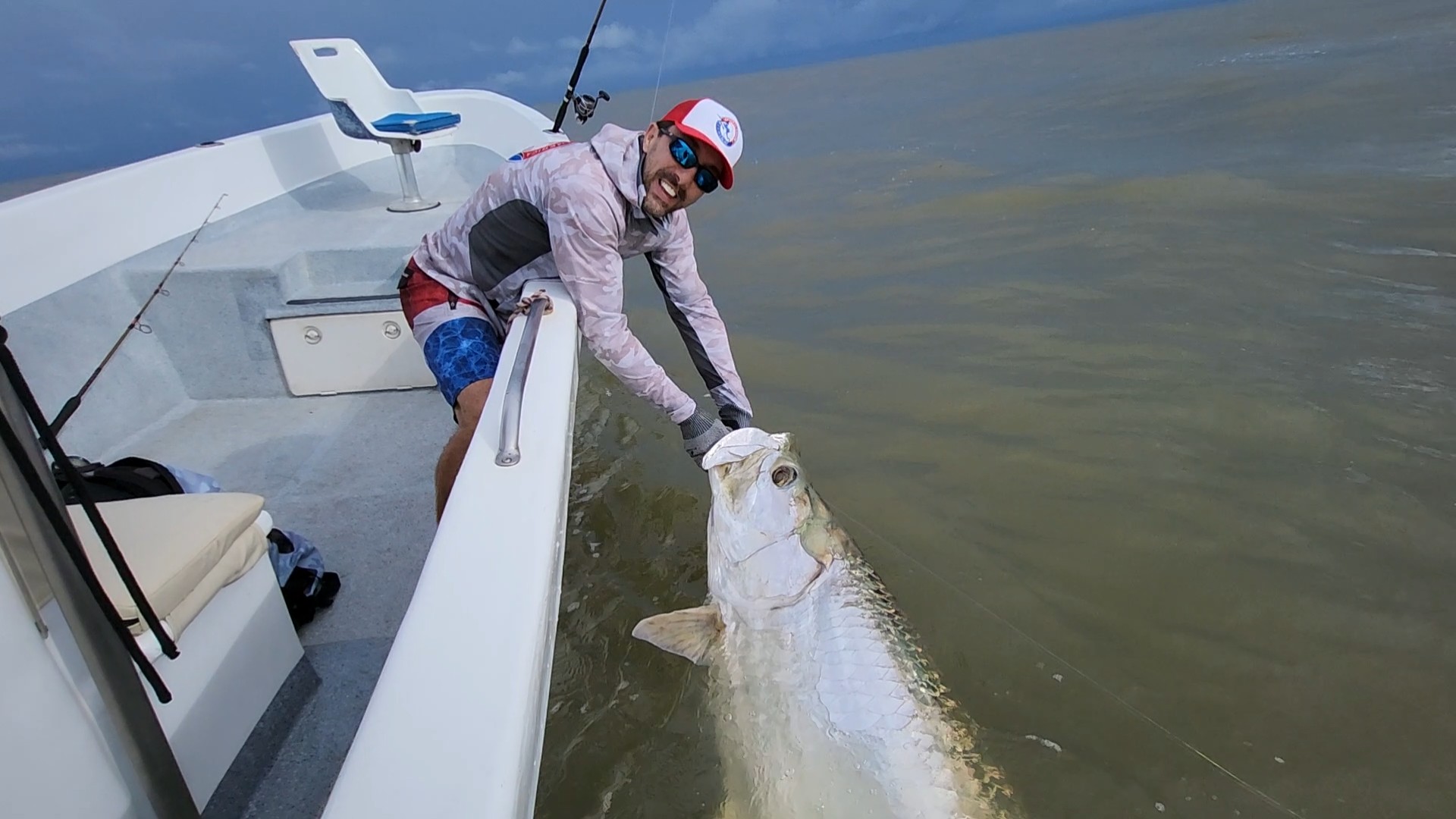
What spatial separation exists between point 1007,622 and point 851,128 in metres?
15.6

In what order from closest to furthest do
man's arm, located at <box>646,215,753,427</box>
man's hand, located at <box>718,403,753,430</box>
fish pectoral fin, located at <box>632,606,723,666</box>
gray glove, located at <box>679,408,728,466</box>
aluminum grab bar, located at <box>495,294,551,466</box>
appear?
aluminum grab bar, located at <box>495,294,551,466</box> < fish pectoral fin, located at <box>632,606,723,666</box> < gray glove, located at <box>679,408,728,466</box> < man's arm, located at <box>646,215,753,427</box> < man's hand, located at <box>718,403,753,430</box>

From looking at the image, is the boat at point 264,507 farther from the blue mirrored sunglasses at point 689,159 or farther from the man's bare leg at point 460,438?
the blue mirrored sunglasses at point 689,159

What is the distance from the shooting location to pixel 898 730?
1897 millimetres

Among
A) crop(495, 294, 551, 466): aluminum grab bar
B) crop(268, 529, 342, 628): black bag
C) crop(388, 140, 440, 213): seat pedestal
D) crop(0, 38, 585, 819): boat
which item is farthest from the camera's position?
crop(388, 140, 440, 213): seat pedestal

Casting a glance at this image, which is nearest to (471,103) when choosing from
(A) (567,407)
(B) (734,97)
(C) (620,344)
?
(C) (620,344)

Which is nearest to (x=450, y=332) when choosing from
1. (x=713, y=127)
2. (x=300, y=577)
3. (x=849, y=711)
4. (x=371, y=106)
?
(x=300, y=577)

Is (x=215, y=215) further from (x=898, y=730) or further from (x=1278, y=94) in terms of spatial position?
(x=1278, y=94)

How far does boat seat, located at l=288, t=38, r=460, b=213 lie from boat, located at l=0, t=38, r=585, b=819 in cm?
2

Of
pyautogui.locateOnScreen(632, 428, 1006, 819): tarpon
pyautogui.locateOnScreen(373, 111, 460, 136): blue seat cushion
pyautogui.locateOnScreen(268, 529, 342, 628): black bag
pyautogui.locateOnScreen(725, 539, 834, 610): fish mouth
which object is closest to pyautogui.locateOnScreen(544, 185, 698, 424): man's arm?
pyautogui.locateOnScreen(632, 428, 1006, 819): tarpon

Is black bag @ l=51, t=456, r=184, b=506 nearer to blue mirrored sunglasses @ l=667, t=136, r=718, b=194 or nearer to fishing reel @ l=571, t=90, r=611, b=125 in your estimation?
blue mirrored sunglasses @ l=667, t=136, r=718, b=194

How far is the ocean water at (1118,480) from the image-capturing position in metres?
2.40

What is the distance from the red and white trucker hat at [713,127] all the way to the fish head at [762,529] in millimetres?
840

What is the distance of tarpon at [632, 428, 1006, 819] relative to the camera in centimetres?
183

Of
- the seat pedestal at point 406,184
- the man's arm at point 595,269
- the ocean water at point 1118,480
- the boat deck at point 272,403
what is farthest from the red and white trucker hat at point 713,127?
the seat pedestal at point 406,184
